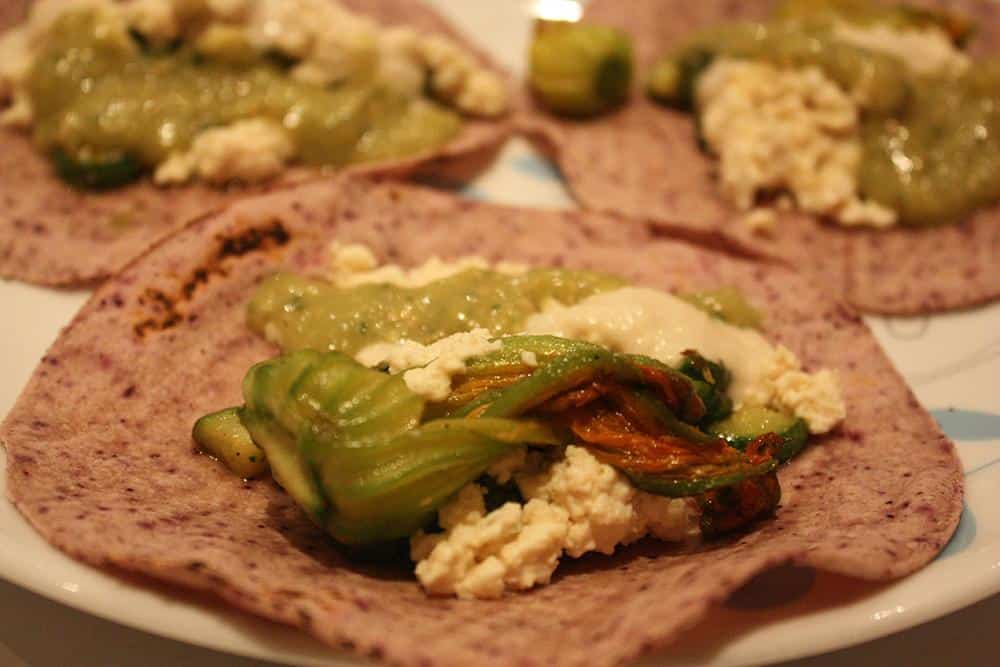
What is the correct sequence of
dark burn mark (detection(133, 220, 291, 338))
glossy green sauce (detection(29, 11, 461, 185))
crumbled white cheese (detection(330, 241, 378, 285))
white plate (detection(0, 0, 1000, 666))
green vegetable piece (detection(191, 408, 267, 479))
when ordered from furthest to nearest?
1. glossy green sauce (detection(29, 11, 461, 185))
2. crumbled white cheese (detection(330, 241, 378, 285))
3. dark burn mark (detection(133, 220, 291, 338))
4. green vegetable piece (detection(191, 408, 267, 479))
5. white plate (detection(0, 0, 1000, 666))

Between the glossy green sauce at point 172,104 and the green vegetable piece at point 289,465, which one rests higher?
the glossy green sauce at point 172,104

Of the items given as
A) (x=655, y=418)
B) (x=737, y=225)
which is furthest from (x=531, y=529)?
(x=737, y=225)

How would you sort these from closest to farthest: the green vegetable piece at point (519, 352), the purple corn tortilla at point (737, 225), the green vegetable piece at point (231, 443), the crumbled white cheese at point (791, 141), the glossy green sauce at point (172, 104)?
the green vegetable piece at point (519, 352)
the green vegetable piece at point (231, 443)
the purple corn tortilla at point (737, 225)
the glossy green sauce at point (172, 104)
the crumbled white cheese at point (791, 141)

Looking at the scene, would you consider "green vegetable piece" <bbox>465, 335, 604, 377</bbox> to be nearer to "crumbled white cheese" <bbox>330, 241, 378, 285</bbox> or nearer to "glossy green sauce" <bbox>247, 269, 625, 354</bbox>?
"glossy green sauce" <bbox>247, 269, 625, 354</bbox>

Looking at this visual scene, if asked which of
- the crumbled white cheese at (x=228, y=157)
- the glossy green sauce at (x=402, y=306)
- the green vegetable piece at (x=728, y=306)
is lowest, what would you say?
the green vegetable piece at (x=728, y=306)

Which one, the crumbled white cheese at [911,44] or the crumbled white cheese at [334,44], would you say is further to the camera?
the crumbled white cheese at [911,44]

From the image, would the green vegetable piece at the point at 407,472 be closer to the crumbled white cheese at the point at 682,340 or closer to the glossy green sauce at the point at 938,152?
the crumbled white cheese at the point at 682,340

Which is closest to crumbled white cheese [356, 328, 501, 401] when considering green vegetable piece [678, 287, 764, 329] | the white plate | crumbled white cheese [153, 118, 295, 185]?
the white plate

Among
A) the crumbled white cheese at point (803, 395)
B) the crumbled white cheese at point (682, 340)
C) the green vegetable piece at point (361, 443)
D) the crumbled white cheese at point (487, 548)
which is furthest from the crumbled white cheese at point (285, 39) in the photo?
the crumbled white cheese at point (487, 548)
